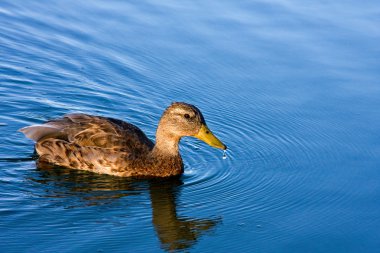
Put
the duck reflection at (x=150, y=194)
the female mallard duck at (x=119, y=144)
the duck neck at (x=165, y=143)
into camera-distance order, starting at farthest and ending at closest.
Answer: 1. the duck neck at (x=165, y=143)
2. the female mallard duck at (x=119, y=144)
3. the duck reflection at (x=150, y=194)

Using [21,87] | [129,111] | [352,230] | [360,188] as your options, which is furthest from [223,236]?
[21,87]

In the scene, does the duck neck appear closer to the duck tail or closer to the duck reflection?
the duck reflection

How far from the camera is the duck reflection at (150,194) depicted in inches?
377

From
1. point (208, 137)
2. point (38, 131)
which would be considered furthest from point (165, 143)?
point (38, 131)

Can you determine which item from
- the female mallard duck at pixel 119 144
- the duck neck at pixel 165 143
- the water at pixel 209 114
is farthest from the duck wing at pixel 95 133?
the water at pixel 209 114

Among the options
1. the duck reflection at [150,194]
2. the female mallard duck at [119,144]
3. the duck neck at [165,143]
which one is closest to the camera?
the duck reflection at [150,194]

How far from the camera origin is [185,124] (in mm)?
11594

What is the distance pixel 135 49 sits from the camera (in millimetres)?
15125

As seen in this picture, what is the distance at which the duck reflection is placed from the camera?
9.58m

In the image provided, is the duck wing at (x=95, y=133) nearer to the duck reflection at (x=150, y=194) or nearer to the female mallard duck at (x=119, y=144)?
the female mallard duck at (x=119, y=144)

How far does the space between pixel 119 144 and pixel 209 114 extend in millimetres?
2240

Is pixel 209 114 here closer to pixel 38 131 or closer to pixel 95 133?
pixel 95 133

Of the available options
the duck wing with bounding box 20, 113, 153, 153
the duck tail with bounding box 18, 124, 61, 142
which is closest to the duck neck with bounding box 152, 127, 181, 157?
the duck wing with bounding box 20, 113, 153, 153

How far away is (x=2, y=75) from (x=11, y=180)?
139 inches
